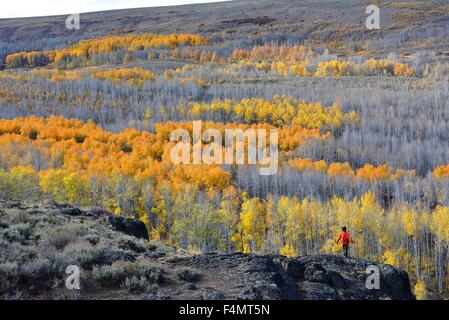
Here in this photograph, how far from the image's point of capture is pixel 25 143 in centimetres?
8544

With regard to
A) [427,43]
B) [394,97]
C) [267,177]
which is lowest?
[267,177]

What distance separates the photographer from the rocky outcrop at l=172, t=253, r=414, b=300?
15.8 meters

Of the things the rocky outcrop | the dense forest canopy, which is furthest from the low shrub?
the dense forest canopy

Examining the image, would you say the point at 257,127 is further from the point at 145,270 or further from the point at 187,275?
the point at 145,270

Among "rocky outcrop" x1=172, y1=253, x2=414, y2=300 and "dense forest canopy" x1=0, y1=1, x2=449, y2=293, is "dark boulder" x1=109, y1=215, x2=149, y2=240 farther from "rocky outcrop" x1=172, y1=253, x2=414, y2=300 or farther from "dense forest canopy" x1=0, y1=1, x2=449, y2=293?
"dense forest canopy" x1=0, y1=1, x2=449, y2=293

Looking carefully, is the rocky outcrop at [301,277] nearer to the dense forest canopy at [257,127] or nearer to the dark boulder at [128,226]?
the dark boulder at [128,226]

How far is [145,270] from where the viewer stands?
51.8 ft

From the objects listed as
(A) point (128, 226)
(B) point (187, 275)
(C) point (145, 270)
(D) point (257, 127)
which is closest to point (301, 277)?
(B) point (187, 275)

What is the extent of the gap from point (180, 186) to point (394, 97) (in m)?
65.5

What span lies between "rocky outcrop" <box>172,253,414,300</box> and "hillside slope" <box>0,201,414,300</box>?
0.09ft

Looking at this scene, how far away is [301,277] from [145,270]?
497 cm

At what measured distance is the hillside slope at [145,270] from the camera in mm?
14820
